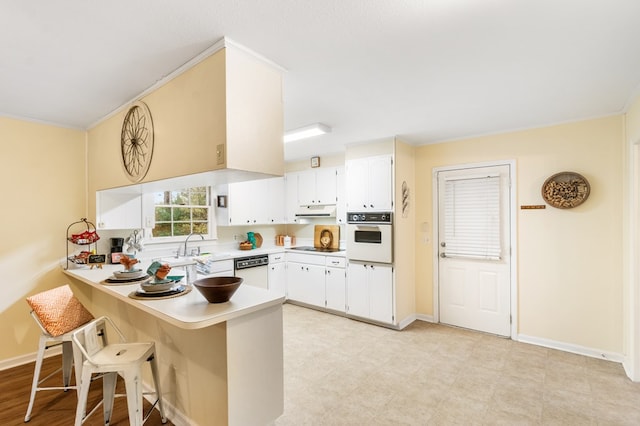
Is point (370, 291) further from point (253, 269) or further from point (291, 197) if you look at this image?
point (291, 197)

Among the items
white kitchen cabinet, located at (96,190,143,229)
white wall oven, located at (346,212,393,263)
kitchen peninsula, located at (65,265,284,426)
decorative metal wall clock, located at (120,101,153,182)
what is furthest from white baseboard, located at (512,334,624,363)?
white kitchen cabinet, located at (96,190,143,229)

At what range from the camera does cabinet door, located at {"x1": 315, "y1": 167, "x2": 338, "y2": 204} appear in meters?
5.05

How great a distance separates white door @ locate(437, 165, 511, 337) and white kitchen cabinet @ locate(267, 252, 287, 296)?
2.48m

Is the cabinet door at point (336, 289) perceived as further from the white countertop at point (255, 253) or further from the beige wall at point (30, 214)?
the beige wall at point (30, 214)

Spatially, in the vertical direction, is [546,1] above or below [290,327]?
above

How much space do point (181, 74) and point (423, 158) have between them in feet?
11.0

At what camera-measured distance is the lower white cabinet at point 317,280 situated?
181 inches

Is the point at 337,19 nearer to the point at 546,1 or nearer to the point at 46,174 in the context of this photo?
the point at 546,1

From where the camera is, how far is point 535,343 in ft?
11.7

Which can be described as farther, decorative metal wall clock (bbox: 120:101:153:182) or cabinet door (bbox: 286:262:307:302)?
cabinet door (bbox: 286:262:307:302)

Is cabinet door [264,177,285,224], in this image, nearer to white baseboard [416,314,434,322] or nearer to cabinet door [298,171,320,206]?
cabinet door [298,171,320,206]

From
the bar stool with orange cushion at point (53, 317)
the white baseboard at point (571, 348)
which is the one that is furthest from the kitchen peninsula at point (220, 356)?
the white baseboard at point (571, 348)

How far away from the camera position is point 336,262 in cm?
462

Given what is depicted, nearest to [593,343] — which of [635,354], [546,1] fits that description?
[635,354]
